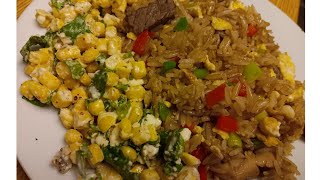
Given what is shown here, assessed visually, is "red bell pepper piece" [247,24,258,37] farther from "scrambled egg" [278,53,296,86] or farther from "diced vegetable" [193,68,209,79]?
"diced vegetable" [193,68,209,79]

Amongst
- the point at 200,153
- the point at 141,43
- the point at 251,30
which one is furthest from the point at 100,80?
the point at 251,30

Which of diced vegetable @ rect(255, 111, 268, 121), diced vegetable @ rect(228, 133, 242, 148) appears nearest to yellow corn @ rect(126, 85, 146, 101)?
diced vegetable @ rect(228, 133, 242, 148)

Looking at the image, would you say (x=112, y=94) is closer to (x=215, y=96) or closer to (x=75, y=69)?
(x=75, y=69)

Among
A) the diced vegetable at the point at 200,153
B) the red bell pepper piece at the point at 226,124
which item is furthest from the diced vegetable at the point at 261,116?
the diced vegetable at the point at 200,153

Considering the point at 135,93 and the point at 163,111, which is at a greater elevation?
the point at 135,93

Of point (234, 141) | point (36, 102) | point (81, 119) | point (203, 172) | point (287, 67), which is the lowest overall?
point (203, 172)

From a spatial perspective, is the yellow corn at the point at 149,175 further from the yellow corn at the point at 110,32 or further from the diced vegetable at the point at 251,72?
the yellow corn at the point at 110,32
